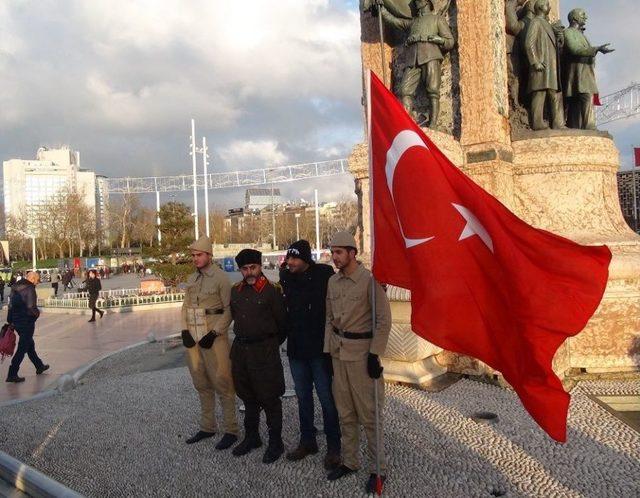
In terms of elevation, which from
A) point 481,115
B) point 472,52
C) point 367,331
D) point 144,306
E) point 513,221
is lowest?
point 144,306

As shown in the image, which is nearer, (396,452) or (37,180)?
(396,452)

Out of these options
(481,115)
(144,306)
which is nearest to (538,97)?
(481,115)

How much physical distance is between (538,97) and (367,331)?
4492mm

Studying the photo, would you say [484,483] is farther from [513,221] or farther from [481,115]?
[481,115]

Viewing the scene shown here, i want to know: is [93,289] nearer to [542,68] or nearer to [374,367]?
[542,68]

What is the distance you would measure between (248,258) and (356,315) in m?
1.05

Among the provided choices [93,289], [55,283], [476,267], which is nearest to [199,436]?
[476,267]

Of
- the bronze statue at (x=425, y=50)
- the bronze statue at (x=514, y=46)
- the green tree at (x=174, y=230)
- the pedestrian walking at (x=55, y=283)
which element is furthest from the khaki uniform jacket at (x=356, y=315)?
the pedestrian walking at (x=55, y=283)

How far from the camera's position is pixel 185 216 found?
22.8 metres

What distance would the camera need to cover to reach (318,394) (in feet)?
13.2

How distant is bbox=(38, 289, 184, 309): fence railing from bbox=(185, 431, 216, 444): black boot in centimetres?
1470

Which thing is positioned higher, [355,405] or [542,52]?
[542,52]

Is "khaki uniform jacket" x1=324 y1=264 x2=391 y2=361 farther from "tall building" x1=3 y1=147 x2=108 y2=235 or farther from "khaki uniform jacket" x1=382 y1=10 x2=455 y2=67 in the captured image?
"tall building" x1=3 y1=147 x2=108 y2=235

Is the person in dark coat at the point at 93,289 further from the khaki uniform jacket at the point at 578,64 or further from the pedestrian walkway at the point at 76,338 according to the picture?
the khaki uniform jacket at the point at 578,64
